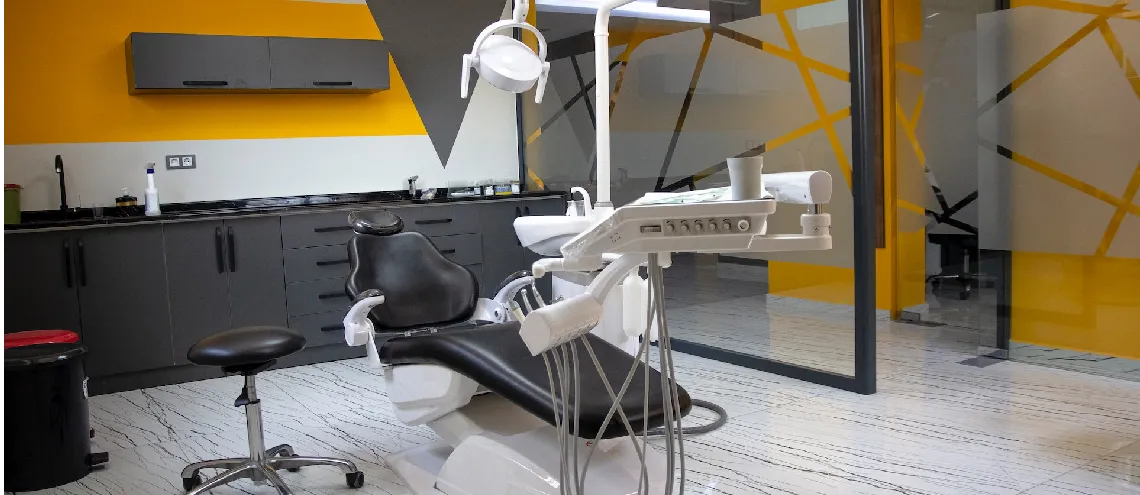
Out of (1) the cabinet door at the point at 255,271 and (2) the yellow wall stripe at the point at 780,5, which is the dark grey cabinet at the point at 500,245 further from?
(2) the yellow wall stripe at the point at 780,5

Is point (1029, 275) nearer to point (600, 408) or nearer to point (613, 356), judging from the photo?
point (613, 356)

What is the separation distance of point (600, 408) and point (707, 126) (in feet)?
8.30

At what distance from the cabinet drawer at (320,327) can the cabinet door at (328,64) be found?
4.46 ft

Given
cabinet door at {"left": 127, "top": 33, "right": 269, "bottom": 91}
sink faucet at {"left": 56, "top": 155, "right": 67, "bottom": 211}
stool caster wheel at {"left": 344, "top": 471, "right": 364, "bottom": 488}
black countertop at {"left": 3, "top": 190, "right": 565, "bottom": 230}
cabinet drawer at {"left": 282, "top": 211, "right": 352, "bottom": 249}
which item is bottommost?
stool caster wheel at {"left": 344, "top": 471, "right": 364, "bottom": 488}

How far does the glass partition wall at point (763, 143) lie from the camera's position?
3.93 meters

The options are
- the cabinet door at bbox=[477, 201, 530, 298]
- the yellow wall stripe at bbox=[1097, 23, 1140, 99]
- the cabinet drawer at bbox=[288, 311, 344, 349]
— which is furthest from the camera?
the cabinet door at bbox=[477, 201, 530, 298]

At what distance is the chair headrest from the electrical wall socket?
7.09 ft

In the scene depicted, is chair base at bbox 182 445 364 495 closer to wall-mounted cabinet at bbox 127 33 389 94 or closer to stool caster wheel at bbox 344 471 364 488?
stool caster wheel at bbox 344 471 364 488

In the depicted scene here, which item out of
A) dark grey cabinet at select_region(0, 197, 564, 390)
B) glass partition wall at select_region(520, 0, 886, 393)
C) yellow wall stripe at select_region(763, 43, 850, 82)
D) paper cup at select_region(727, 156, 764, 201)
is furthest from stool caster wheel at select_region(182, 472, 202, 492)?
yellow wall stripe at select_region(763, 43, 850, 82)

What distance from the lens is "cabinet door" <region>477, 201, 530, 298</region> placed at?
5.55 meters

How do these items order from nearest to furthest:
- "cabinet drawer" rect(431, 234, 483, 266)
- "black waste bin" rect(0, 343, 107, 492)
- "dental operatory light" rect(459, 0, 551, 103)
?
"dental operatory light" rect(459, 0, 551, 103), "black waste bin" rect(0, 343, 107, 492), "cabinet drawer" rect(431, 234, 483, 266)

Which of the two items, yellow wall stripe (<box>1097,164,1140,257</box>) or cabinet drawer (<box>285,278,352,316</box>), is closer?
yellow wall stripe (<box>1097,164,1140,257</box>)

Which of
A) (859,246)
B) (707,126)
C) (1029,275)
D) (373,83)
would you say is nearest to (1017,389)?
(1029,275)

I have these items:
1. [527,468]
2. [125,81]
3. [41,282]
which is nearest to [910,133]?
[527,468]
